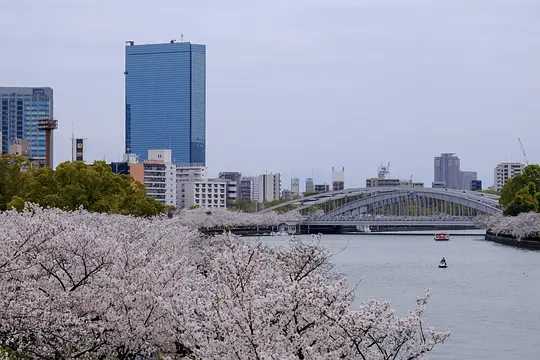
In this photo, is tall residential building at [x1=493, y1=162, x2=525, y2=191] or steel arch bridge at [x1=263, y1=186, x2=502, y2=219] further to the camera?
tall residential building at [x1=493, y1=162, x2=525, y2=191]

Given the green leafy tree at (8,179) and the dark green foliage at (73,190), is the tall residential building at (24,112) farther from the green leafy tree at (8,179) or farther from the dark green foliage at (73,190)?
the dark green foliage at (73,190)

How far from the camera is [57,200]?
111ft

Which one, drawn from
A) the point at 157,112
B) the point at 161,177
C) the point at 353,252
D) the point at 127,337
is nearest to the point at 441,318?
the point at 127,337

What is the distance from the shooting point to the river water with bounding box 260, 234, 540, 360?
20.0m

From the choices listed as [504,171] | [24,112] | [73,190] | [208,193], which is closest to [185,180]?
[208,193]

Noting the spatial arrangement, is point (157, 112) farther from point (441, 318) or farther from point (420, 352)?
point (420, 352)

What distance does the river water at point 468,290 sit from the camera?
20047 millimetres

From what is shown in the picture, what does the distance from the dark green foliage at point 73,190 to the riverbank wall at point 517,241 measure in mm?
25951

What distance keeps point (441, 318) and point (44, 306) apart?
1324cm

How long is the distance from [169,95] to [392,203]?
235 feet

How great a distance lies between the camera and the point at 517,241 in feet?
195

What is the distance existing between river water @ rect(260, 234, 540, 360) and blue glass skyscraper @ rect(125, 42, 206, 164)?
10937cm

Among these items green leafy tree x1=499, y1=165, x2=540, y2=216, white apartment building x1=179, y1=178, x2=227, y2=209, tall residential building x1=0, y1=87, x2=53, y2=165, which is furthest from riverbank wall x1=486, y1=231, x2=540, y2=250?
tall residential building x1=0, y1=87, x2=53, y2=165

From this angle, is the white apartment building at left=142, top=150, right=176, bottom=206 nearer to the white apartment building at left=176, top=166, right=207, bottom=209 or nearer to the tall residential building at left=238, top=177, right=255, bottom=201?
the white apartment building at left=176, top=166, right=207, bottom=209
